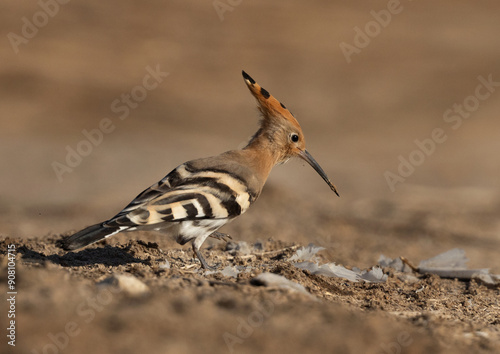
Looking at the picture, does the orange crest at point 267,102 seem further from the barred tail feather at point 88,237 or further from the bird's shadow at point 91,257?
the barred tail feather at point 88,237

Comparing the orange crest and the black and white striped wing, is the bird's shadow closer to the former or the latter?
the black and white striped wing

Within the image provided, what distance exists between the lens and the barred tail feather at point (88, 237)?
399 cm

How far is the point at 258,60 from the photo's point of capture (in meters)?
16.7

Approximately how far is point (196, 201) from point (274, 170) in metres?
7.33

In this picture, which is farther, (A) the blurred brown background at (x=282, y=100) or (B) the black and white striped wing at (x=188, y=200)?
(A) the blurred brown background at (x=282, y=100)

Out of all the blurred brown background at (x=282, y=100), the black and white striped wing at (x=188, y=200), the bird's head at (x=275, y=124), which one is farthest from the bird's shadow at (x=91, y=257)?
the blurred brown background at (x=282, y=100)

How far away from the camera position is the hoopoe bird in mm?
4113

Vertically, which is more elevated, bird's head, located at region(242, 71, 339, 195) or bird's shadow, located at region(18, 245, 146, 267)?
bird's head, located at region(242, 71, 339, 195)

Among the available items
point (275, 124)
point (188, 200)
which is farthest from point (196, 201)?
point (275, 124)

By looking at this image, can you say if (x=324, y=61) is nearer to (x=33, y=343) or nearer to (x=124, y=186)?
(x=124, y=186)

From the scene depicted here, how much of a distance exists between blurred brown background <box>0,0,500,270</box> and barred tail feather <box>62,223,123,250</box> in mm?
2680

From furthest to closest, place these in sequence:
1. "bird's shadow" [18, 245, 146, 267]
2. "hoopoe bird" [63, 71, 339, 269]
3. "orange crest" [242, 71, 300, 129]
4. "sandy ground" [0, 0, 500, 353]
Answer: "orange crest" [242, 71, 300, 129], "bird's shadow" [18, 245, 146, 267], "hoopoe bird" [63, 71, 339, 269], "sandy ground" [0, 0, 500, 353]

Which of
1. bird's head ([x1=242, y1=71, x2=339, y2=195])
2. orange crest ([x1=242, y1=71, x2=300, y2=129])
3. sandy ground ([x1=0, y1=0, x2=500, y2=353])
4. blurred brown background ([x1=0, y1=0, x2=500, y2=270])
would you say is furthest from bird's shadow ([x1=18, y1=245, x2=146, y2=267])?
blurred brown background ([x1=0, y1=0, x2=500, y2=270])

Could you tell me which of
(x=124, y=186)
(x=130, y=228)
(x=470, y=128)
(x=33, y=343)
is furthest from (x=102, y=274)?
(x=470, y=128)
